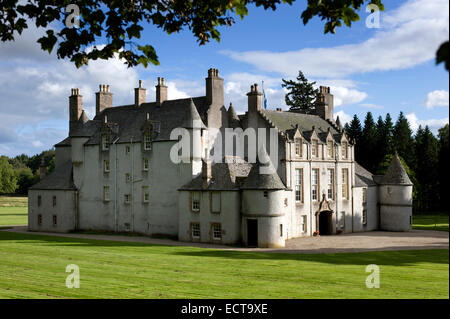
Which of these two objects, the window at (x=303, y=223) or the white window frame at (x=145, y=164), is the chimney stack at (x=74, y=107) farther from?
the window at (x=303, y=223)

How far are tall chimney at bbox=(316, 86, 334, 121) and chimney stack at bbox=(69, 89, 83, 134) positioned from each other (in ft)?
90.8

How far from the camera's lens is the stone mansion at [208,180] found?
136ft

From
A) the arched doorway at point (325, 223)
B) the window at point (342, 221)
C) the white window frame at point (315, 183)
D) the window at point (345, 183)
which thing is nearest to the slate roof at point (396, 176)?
the window at point (345, 183)

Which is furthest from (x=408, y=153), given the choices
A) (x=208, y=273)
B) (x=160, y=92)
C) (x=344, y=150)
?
(x=208, y=273)

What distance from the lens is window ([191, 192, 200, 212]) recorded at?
43.0m

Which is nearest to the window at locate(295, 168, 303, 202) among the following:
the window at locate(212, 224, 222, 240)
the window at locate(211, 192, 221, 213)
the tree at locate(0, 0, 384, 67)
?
the window at locate(211, 192, 221, 213)

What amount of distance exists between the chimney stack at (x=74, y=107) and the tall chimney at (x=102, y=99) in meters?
1.91

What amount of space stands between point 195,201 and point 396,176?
981 inches

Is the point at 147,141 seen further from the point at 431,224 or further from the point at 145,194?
the point at 431,224
